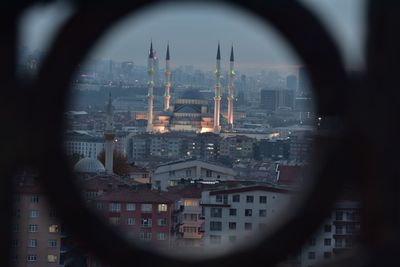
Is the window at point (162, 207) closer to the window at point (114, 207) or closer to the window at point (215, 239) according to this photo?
the window at point (114, 207)

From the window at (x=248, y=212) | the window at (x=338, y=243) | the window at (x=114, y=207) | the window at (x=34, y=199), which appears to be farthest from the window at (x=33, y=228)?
the window at (x=338, y=243)

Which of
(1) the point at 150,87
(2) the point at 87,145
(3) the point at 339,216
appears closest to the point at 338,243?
(3) the point at 339,216

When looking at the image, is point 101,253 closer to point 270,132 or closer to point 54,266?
point 54,266

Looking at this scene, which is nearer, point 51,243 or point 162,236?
point 51,243

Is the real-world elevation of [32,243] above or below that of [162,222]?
below

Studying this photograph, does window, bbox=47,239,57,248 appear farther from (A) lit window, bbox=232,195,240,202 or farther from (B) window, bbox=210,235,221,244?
(A) lit window, bbox=232,195,240,202

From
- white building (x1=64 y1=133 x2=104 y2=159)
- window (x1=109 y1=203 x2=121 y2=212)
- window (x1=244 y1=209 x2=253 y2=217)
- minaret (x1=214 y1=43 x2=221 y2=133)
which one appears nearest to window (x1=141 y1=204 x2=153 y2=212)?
window (x1=109 y1=203 x2=121 y2=212)

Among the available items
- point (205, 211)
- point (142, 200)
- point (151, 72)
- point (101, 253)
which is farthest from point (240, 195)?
point (151, 72)

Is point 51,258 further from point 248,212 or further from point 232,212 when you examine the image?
point 248,212
